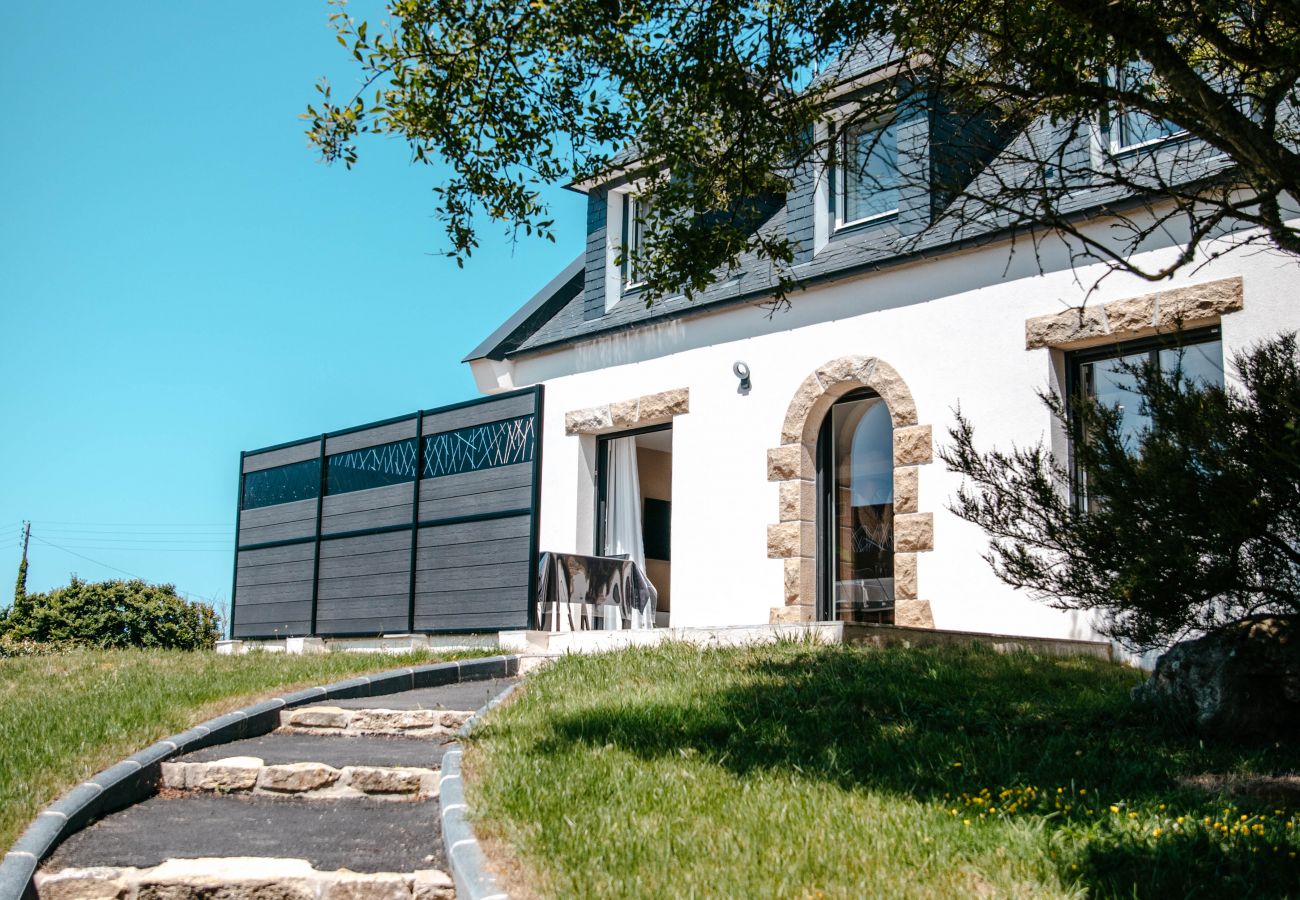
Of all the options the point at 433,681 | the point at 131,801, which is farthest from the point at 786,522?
the point at 131,801

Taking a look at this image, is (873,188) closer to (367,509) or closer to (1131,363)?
(1131,363)

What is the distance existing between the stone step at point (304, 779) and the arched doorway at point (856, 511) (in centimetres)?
566

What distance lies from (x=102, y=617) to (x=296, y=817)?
13.4 meters

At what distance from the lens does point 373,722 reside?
26.8 feet

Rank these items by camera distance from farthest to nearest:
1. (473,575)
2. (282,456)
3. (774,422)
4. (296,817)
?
1. (282,456)
2. (473,575)
3. (774,422)
4. (296,817)

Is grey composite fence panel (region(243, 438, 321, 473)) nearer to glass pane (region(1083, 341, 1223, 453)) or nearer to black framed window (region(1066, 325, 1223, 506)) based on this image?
black framed window (region(1066, 325, 1223, 506))

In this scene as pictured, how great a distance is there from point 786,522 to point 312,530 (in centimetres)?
681

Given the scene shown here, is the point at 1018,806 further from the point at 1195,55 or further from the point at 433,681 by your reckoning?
the point at 433,681


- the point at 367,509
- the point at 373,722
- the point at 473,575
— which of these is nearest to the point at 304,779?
the point at 373,722

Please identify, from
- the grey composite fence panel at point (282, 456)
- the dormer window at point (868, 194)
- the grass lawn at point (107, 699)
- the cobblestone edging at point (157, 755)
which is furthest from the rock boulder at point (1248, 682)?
the grey composite fence panel at point (282, 456)

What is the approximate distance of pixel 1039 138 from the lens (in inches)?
432

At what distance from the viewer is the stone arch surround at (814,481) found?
10.6 m

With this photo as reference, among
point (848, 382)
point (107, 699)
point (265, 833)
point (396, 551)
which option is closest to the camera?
point (265, 833)

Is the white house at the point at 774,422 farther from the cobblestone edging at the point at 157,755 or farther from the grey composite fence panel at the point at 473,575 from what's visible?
the cobblestone edging at the point at 157,755
